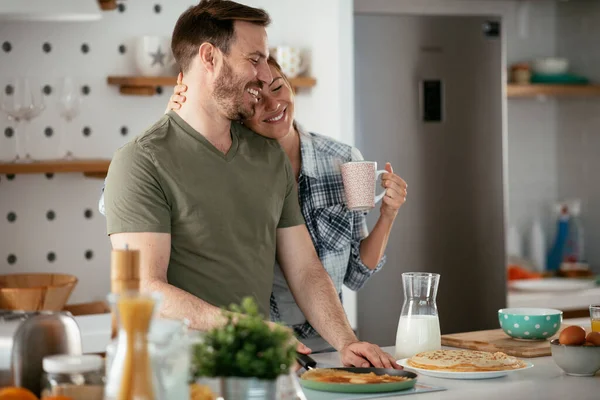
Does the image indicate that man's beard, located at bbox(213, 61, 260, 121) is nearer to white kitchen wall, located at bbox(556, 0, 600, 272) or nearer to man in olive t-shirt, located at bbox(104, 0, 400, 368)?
man in olive t-shirt, located at bbox(104, 0, 400, 368)

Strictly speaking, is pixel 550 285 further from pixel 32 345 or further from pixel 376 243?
pixel 32 345

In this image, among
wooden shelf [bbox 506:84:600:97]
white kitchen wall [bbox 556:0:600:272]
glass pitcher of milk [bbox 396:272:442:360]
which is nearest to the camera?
glass pitcher of milk [bbox 396:272:442:360]

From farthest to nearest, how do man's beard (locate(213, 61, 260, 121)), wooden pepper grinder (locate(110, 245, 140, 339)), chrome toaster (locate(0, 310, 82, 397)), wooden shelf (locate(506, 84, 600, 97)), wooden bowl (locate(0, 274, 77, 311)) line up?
wooden shelf (locate(506, 84, 600, 97)) < wooden bowl (locate(0, 274, 77, 311)) < man's beard (locate(213, 61, 260, 121)) < chrome toaster (locate(0, 310, 82, 397)) < wooden pepper grinder (locate(110, 245, 140, 339))

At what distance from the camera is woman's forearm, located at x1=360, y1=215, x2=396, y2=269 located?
2512mm

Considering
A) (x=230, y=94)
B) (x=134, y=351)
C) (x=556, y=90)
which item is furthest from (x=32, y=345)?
(x=556, y=90)

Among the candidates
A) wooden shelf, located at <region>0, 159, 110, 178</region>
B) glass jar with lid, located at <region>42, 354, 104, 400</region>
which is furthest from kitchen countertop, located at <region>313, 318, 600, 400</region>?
wooden shelf, located at <region>0, 159, 110, 178</region>

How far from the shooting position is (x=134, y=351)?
120cm

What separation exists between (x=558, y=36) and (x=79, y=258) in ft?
8.79

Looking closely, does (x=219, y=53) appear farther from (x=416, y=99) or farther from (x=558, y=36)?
(x=558, y=36)

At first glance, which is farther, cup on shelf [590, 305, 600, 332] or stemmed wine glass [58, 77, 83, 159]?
stemmed wine glass [58, 77, 83, 159]

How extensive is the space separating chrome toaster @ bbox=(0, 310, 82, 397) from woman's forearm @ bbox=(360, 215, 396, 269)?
3.82 feet

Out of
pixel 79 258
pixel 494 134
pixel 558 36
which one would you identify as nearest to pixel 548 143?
pixel 558 36

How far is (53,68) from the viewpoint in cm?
355

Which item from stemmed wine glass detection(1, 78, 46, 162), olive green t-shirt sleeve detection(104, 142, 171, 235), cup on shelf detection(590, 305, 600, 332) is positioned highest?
stemmed wine glass detection(1, 78, 46, 162)
